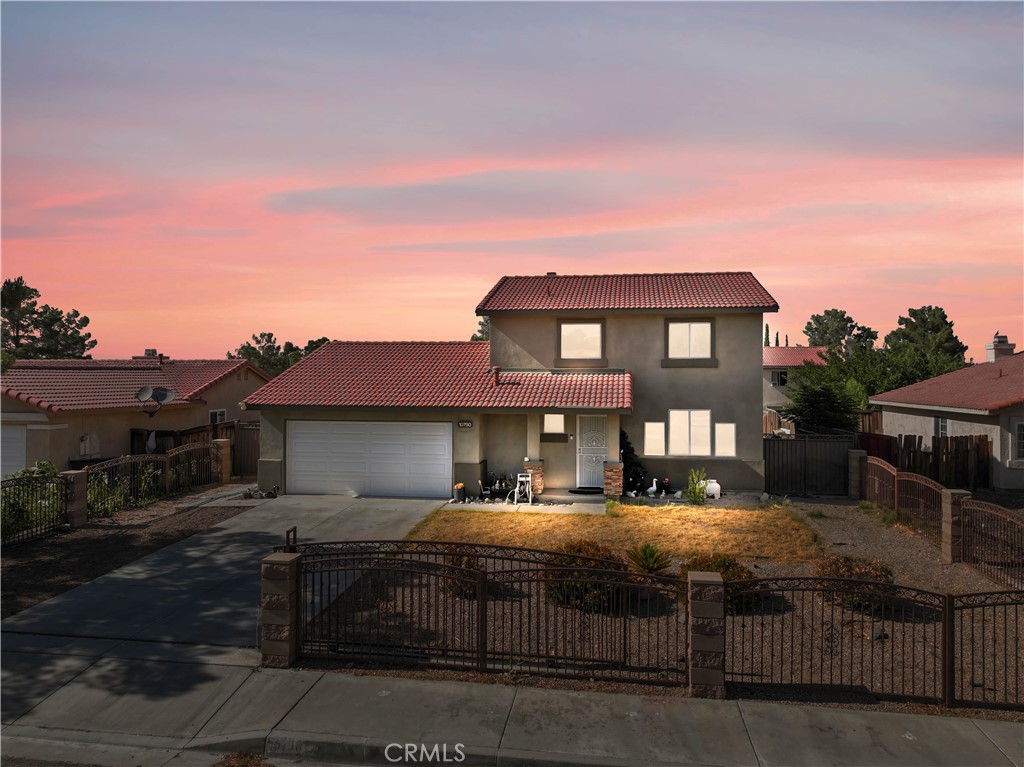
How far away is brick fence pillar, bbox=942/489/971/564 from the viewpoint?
1297cm

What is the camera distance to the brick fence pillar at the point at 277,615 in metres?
8.31

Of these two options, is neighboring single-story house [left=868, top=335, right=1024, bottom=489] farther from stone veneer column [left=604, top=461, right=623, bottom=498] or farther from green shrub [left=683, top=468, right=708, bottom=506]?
stone veneer column [left=604, top=461, right=623, bottom=498]

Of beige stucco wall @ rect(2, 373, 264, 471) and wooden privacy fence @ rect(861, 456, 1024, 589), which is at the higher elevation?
beige stucco wall @ rect(2, 373, 264, 471)

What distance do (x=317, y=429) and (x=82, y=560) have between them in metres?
8.01

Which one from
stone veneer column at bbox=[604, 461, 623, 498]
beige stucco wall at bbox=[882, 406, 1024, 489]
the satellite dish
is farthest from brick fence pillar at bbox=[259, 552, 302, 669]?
beige stucco wall at bbox=[882, 406, 1024, 489]

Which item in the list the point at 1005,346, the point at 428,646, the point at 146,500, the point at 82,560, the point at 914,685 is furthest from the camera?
the point at 1005,346

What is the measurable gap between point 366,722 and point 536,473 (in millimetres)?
12575

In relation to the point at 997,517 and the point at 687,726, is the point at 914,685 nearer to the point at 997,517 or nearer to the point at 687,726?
the point at 687,726

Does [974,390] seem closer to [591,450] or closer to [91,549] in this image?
[591,450]

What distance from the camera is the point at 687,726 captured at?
7027 millimetres

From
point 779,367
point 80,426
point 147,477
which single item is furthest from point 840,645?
point 779,367

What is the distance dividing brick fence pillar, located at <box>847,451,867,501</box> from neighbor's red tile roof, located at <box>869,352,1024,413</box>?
17.1 ft

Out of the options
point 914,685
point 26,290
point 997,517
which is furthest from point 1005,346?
point 26,290

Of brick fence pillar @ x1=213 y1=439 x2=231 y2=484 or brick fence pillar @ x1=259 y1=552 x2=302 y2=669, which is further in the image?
brick fence pillar @ x1=213 y1=439 x2=231 y2=484
